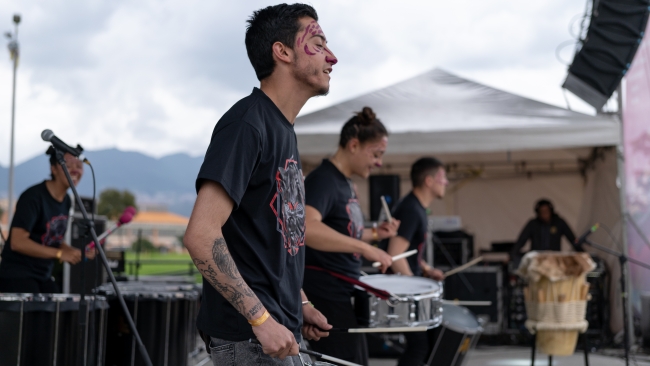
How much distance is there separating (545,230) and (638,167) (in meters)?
1.61

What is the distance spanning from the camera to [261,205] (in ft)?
5.66

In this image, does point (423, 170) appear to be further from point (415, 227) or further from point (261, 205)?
point (261, 205)

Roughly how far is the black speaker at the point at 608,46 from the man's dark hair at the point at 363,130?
4696 millimetres

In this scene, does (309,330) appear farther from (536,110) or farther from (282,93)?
(536,110)

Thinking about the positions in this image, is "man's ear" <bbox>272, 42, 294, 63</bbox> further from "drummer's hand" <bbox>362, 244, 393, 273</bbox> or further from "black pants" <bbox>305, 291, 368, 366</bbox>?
"black pants" <bbox>305, 291, 368, 366</bbox>

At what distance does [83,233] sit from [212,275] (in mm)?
1749

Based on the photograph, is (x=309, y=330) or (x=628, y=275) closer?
(x=309, y=330)

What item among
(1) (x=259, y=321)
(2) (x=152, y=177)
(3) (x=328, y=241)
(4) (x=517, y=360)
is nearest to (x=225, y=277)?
(1) (x=259, y=321)

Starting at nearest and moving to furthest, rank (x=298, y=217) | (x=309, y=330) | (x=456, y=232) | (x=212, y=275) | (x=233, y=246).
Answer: (x=212, y=275) < (x=233, y=246) < (x=298, y=217) < (x=309, y=330) < (x=456, y=232)

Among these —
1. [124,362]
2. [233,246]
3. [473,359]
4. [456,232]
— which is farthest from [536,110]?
[233,246]

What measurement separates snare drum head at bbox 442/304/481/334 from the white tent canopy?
8.55 feet

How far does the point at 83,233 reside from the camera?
3102 mm

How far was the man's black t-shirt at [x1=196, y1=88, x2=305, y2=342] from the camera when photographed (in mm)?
1617

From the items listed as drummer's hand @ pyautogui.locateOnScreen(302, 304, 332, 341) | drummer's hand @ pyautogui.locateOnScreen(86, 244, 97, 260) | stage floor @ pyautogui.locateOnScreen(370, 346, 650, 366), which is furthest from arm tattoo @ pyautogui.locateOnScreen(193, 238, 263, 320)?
stage floor @ pyautogui.locateOnScreen(370, 346, 650, 366)
